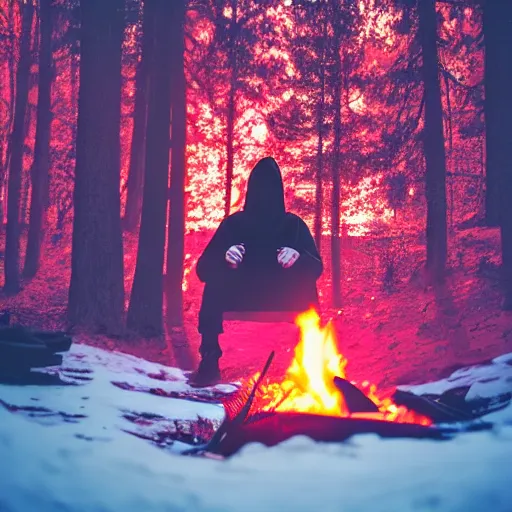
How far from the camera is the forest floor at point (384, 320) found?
8484 millimetres

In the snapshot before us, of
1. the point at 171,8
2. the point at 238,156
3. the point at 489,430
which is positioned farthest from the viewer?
the point at 238,156

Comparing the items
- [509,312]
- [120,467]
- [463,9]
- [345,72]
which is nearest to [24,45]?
[345,72]

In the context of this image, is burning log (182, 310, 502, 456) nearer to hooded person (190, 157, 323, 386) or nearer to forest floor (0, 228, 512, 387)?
hooded person (190, 157, 323, 386)

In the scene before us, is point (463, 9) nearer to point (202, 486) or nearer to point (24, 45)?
point (24, 45)

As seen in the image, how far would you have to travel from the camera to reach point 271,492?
11.4ft

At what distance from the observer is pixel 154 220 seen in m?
9.96

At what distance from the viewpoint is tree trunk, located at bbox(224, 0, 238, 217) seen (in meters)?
13.2

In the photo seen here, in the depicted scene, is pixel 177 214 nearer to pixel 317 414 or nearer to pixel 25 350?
pixel 25 350

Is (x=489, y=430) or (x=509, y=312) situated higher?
(x=509, y=312)

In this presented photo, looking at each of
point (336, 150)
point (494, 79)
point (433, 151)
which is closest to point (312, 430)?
point (494, 79)

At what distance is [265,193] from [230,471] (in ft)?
11.0

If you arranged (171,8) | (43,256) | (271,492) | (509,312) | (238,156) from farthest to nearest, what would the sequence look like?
(43,256) → (238,156) → (171,8) → (509,312) → (271,492)

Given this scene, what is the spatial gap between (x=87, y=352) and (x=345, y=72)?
973 centimetres

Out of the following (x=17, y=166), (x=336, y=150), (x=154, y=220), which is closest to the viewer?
(x=154, y=220)
